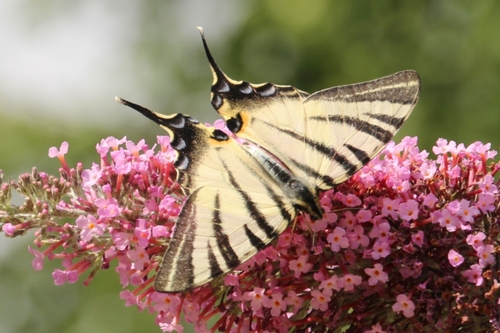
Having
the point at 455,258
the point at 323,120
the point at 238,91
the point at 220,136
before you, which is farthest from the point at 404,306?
the point at 238,91

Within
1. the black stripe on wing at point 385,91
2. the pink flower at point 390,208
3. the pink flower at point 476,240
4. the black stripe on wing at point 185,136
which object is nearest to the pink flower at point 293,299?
the pink flower at point 390,208

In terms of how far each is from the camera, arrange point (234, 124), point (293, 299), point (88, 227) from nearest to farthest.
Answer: point (88, 227) < point (293, 299) < point (234, 124)

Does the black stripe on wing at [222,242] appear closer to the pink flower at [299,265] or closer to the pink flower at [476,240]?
the pink flower at [299,265]

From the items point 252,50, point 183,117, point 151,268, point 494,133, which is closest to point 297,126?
point 183,117

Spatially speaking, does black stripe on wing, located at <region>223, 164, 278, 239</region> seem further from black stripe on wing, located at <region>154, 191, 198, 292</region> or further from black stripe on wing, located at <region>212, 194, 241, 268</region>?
black stripe on wing, located at <region>154, 191, 198, 292</region>

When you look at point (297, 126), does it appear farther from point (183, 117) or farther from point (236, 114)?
point (183, 117)

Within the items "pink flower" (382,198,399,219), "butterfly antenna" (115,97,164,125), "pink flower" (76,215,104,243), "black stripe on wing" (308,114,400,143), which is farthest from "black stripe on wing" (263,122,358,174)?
"pink flower" (76,215,104,243)

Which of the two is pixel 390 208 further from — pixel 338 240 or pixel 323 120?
pixel 323 120
